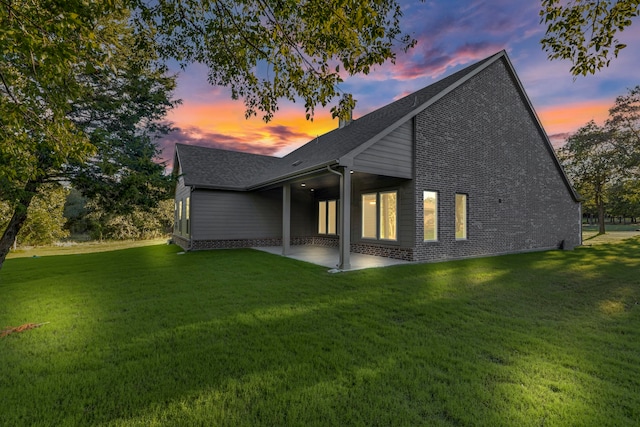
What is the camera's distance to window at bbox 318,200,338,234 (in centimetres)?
1405

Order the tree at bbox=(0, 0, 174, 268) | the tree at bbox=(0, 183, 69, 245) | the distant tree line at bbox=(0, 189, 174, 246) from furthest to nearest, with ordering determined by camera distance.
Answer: the distant tree line at bbox=(0, 189, 174, 246) → the tree at bbox=(0, 183, 69, 245) → the tree at bbox=(0, 0, 174, 268)

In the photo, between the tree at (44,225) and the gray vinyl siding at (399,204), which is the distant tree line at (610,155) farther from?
the tree at (44,225)

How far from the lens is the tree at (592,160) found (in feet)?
77.0

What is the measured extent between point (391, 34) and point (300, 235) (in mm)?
11690

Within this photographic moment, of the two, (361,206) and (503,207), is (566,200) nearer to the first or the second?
(503,207)

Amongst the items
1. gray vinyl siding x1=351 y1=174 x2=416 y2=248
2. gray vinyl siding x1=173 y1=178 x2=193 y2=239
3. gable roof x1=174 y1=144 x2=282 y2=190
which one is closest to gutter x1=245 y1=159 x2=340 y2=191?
gable roof x1=174 y1=144 x2=282 y2=190

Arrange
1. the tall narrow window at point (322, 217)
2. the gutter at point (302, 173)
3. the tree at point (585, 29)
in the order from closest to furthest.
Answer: the tree at point (585, 29)
the gutter at point (302, 173)
the tall narrow window at point (322, 217)

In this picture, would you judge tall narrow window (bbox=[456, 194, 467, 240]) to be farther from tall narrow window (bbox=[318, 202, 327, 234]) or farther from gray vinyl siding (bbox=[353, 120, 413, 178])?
tall narrow window (bbox=[318, 202, 327, 234])

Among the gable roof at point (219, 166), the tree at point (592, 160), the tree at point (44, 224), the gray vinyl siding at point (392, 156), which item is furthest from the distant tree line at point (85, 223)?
the tree at point (592, 160)

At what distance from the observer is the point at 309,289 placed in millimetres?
6008

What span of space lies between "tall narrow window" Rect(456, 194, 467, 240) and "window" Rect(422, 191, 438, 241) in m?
1.17

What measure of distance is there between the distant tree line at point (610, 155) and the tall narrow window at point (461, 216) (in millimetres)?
19860

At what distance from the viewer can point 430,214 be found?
9852 millimetres

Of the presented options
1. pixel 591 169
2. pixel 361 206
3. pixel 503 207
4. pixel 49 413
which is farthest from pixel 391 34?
pixel 591 169
